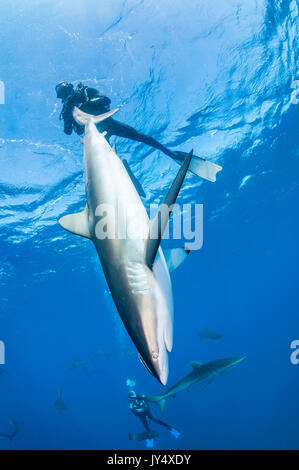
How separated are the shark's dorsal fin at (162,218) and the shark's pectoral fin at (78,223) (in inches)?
24.3

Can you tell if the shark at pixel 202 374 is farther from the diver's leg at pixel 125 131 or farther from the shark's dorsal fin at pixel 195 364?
the diver's leg at pixel 125 131

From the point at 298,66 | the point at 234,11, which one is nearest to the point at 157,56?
the point at 234,11

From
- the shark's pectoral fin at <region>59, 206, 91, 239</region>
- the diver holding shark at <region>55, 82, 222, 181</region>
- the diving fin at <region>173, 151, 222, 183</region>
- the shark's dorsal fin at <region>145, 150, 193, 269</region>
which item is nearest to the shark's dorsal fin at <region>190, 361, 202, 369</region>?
the diver holding shark at <region>55, 82, 222, 181</region>

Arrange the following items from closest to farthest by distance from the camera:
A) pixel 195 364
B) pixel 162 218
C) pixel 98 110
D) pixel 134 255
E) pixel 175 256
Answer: pixel 162 218, pixel 134 255, pixel 175 256, pixel 98 110, pixel 195 364

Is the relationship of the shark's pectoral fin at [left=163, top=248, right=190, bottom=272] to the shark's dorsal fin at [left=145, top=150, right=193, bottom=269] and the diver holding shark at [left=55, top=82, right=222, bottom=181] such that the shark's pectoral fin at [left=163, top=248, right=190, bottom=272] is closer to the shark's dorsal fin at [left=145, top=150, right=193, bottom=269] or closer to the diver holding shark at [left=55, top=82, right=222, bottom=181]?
the shark's dorsal fin at [left=145, top=150, right=193, bottom=269]

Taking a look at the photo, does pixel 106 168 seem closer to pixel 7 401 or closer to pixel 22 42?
pixel 22 42

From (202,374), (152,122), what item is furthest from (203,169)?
(152,122)

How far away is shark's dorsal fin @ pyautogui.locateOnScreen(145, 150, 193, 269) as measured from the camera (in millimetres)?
1251

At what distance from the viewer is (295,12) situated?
9.24 meters

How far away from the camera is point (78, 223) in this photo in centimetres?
184

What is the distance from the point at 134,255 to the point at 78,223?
0.63 metres

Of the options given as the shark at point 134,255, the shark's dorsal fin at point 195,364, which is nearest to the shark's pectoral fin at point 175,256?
the shark at point 134,255

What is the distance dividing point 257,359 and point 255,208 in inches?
2544

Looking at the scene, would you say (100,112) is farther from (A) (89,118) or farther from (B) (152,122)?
(B) (152,122)
